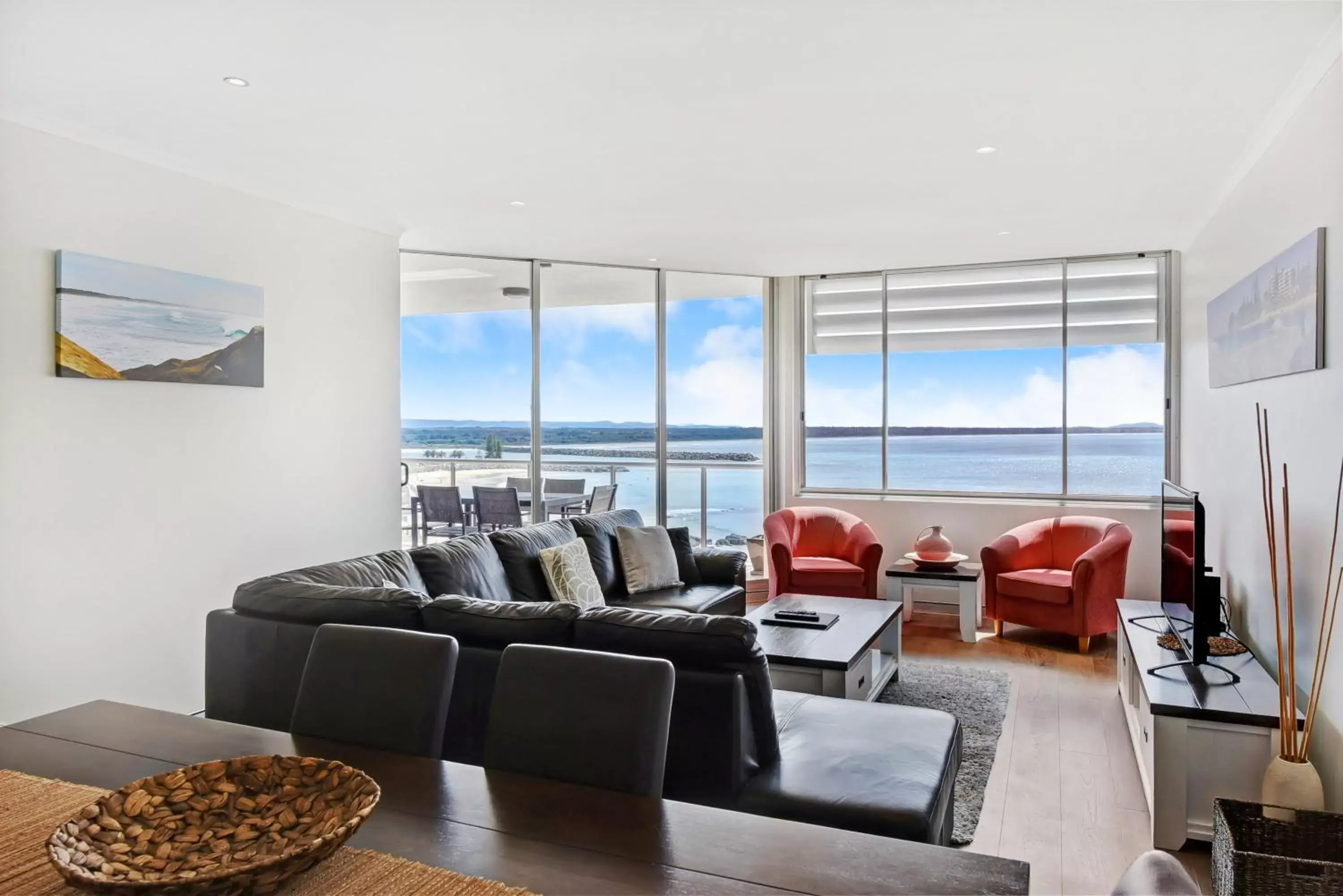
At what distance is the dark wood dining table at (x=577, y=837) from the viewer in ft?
4.00

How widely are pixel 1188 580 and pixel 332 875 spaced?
3.41 metres

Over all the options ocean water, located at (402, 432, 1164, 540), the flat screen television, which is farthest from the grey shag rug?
ocean water, located at (402, 432, 1164, 540)

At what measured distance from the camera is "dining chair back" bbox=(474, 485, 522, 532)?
20.7ft

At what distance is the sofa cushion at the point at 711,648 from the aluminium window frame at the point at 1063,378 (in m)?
4.83

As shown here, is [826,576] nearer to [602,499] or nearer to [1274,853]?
[602,499]

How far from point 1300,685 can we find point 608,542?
338cm

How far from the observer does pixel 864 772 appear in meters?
2.36

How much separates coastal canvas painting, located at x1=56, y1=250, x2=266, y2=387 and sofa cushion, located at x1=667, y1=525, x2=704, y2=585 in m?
2.60

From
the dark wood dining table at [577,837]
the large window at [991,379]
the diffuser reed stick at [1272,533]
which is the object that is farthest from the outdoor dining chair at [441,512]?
the diffuser reed stick at [1272,533]

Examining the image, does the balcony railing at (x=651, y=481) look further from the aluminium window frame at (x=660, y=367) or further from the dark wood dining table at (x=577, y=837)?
the dark wood dining table at (x=577, y=837)

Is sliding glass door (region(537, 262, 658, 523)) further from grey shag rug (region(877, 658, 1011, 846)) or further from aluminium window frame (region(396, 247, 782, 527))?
grey shag rug (region(877, 658, 1011, 846))

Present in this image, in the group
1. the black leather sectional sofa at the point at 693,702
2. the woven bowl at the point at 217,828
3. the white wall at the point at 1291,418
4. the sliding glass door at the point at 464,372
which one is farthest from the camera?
the sliding glass door at the point at 464,372

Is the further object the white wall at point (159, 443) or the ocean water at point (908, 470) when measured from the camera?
the ocean water at point (908, 470)

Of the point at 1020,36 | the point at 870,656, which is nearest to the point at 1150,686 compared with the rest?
the point at 870,656
